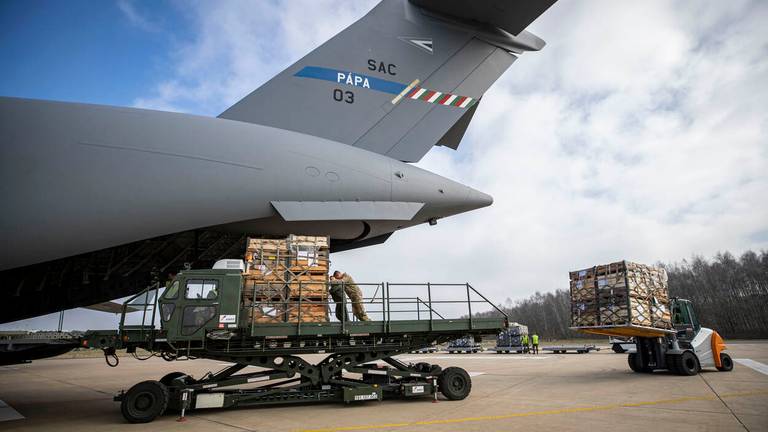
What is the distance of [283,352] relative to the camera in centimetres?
693

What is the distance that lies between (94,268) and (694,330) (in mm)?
15196

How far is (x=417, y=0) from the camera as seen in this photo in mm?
9180

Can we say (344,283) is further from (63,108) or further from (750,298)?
(750,298)

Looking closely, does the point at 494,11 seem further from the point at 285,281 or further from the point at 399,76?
the point at 285,281

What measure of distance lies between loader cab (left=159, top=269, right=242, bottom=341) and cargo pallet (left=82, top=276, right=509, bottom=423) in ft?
0.05

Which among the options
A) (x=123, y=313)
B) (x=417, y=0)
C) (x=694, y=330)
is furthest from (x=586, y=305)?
(x=123, y=313)

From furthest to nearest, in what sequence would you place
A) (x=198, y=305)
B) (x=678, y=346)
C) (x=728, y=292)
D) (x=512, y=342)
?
(x=728, y=292), (x=512, y=342), (x=678, y=346), (x=198, y=305)

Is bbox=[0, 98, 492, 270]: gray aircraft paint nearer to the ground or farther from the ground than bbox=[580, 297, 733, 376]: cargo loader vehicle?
farther from the ground

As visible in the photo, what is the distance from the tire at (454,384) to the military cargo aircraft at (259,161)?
2.98m

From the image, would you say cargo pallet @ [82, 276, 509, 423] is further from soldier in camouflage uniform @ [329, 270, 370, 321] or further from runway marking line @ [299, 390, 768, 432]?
runway marking line @ [299, 390, 768, 432]

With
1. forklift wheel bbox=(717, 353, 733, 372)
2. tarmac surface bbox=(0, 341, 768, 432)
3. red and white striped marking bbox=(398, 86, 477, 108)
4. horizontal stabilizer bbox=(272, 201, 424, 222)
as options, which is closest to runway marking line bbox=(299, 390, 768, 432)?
tarmac surface bbox=(0, 341, 768, 432)

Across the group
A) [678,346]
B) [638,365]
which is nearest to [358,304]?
[638,365]

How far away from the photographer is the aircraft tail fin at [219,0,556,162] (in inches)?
330

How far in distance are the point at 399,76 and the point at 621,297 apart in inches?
299
